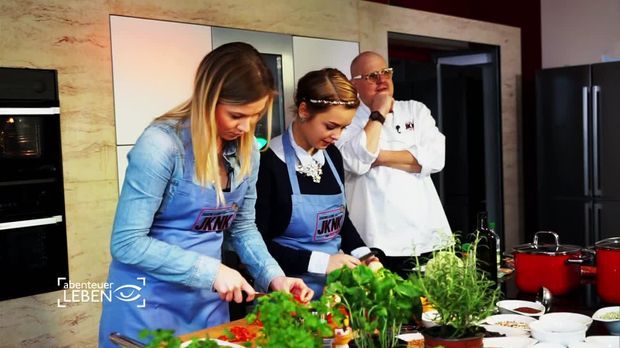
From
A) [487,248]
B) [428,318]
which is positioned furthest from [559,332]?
[487,248]

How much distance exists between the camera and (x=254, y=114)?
6.11ft

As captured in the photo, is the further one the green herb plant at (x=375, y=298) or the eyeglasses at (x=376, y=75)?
the eyeglasses at (x=376, y=75)

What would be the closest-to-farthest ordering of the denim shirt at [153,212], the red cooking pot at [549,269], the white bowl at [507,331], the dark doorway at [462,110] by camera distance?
the white bowl at [507,331] < the denim shirt at [153,212] < the red cooking pot at [549,269] < the dark doorway at [462,110]

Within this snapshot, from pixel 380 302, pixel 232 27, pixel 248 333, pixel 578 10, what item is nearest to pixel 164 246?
pixel 248 333

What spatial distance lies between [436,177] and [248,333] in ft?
14.2

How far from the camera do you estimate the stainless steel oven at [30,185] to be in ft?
9.28

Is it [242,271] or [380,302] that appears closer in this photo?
[380,302]

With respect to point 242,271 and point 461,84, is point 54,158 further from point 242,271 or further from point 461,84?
point 461,84

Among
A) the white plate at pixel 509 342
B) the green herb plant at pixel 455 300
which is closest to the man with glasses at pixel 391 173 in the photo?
the white plate at pixel 509 342

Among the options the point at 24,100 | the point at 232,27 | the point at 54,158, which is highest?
the point at 232,27

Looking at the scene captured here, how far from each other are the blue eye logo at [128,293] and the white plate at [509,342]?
0.93 metres

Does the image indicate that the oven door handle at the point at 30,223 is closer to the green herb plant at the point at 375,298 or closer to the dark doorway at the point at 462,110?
the green herb plant at the point at 375,298

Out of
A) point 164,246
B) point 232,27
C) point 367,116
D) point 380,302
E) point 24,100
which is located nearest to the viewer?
point 380,302

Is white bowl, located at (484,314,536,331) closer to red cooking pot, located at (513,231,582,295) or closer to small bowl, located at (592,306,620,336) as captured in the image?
small bowl, located at (592,306,620,336)
